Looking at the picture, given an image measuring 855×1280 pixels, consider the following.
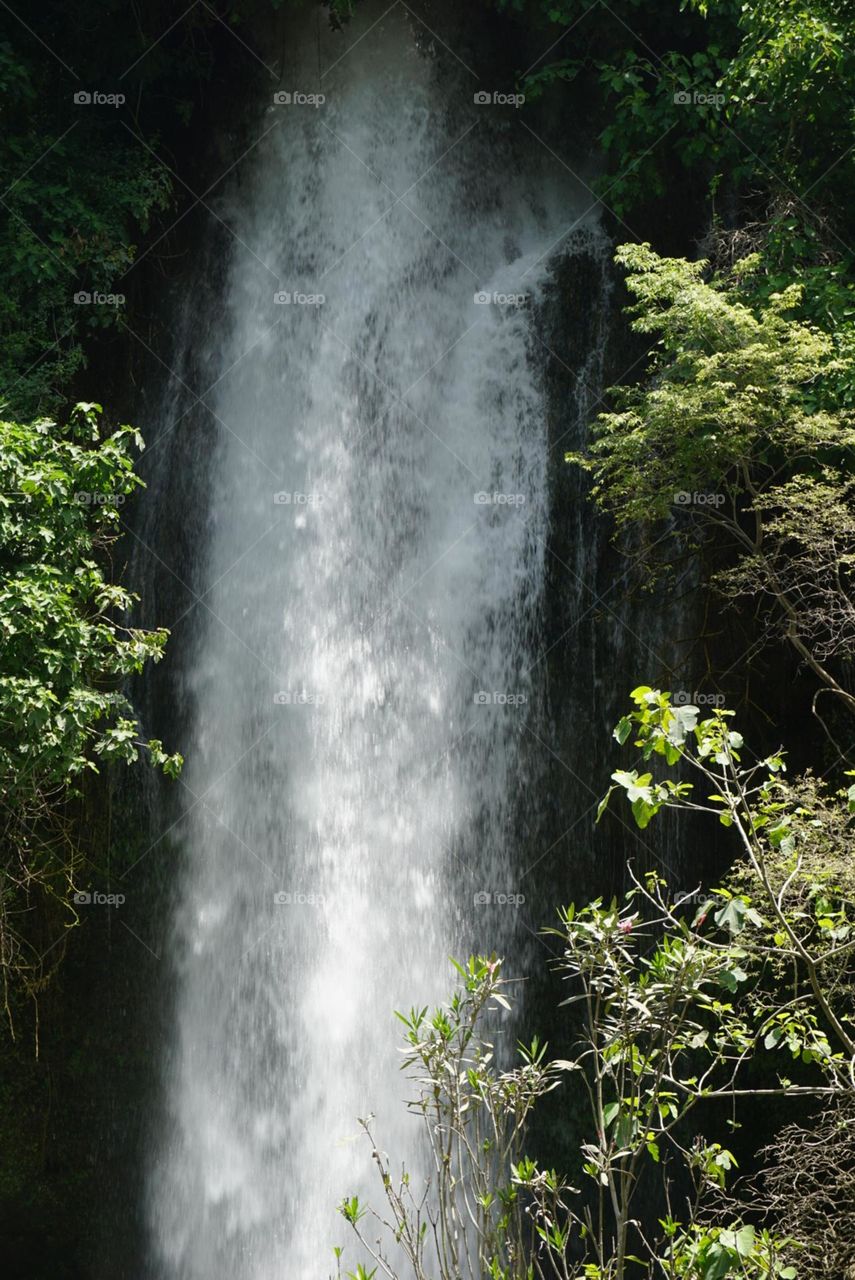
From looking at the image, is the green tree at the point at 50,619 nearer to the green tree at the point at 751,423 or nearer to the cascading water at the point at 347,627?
the cascading water at the point at 347,627

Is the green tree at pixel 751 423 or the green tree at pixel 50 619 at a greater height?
the green tree at pixel 751 423

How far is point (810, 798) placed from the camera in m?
5.73

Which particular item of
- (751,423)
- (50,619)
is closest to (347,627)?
(50,619)

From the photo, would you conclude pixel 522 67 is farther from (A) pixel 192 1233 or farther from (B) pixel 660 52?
(A) pixel 192 1233

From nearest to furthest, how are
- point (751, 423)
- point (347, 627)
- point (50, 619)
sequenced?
point (50, 619)
point (751, 423)
point (347, 627)

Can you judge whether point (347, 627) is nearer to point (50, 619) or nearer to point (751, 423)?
point (50, 619)

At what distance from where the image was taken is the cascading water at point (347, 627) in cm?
852

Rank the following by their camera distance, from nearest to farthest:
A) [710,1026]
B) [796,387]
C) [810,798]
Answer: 1. [810,798]
2. [796,387]
3. [710,1026]

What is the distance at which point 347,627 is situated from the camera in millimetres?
9227

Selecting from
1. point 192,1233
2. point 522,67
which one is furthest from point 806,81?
point 192,1233

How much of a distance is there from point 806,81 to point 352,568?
4262 millimetres

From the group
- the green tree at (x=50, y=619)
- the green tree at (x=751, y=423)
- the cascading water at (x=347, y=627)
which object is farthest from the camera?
the cascading water at (x=347, y=627)

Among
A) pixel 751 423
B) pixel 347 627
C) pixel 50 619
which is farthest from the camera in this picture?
pixel 347 627

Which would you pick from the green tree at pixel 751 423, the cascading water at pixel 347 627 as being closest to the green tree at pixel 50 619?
the cascading water at pixel 347 627
